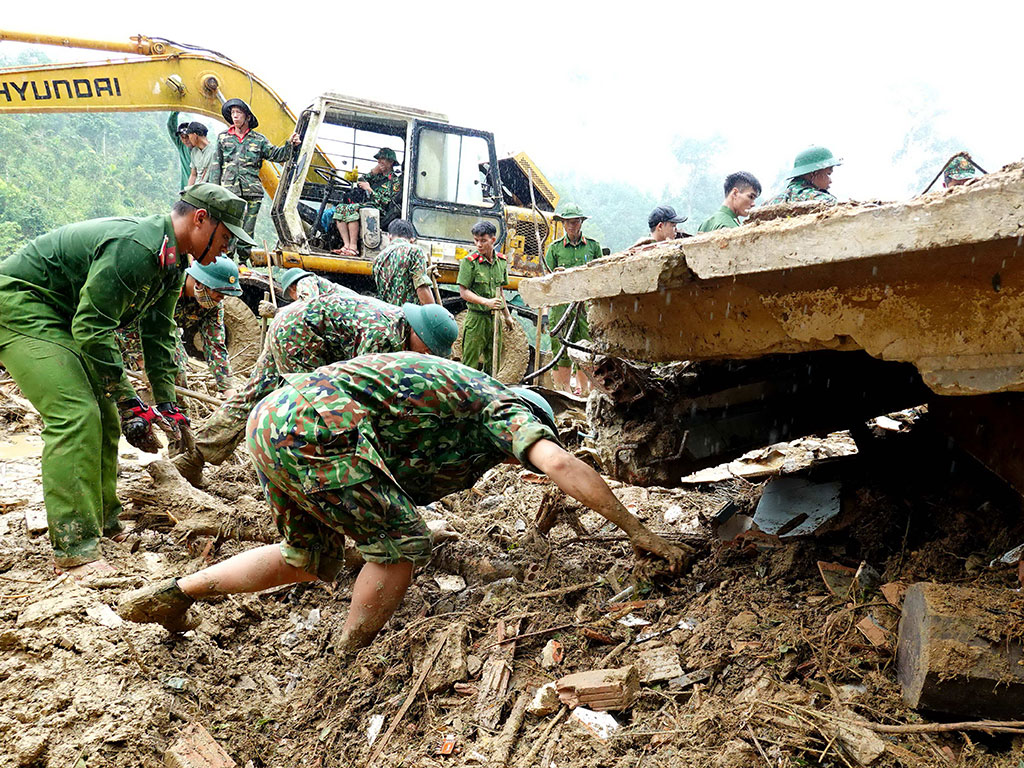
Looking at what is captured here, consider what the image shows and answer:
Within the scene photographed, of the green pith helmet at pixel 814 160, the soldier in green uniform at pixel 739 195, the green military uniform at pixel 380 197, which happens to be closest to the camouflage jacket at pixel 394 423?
the green pith helmet at pixel 814 160

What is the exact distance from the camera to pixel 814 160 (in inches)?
173

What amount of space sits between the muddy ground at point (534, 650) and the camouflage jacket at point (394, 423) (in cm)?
71

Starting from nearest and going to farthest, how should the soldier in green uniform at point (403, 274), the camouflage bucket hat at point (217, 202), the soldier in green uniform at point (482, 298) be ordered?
the camouflage bucket hat at point (217, 202), the soldier in green uniform at point (403, 274), the soldier in green uniform at point (482, 298)

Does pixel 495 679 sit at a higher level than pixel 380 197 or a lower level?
lower

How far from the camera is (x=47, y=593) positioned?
290cm

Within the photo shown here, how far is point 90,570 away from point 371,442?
163 centimetres

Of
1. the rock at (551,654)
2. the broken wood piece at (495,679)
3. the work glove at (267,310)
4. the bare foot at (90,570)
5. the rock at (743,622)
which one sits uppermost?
the work glove at (267,310)

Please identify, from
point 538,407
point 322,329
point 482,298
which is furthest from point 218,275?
point 538,407

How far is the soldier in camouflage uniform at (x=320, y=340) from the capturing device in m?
3.28

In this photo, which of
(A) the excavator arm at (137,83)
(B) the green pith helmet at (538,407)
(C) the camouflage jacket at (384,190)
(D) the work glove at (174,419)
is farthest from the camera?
(C) the camouflage jacket at (384,190)

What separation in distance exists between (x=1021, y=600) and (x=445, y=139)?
785 cm

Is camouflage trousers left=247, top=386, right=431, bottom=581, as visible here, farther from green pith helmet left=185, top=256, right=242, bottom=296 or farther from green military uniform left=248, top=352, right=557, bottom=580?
green pith helmet left=185, top=256, right=242, bottom=296

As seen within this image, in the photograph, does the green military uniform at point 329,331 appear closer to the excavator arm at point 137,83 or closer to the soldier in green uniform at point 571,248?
the soldier in green uniform at point 571,248

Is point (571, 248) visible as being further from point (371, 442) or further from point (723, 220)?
point (371, 442)
